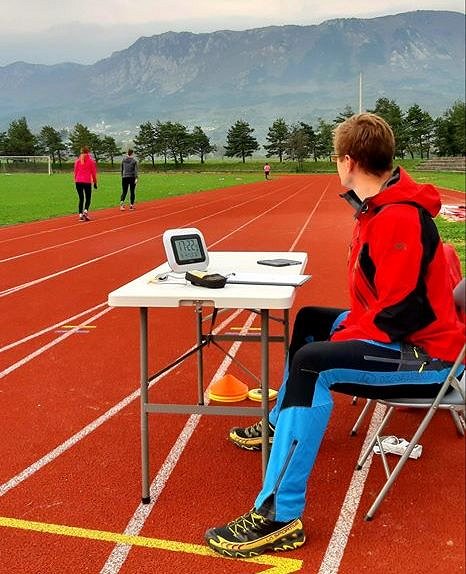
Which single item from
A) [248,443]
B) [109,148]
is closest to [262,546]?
[248,443]

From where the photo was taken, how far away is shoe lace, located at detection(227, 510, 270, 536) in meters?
2.71

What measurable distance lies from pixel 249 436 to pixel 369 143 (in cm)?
170

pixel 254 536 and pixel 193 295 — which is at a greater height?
pixel 193 295

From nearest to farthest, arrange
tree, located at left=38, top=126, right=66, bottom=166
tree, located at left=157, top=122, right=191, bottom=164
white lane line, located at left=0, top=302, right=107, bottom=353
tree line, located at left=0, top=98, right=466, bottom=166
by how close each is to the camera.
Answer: white lane line, located at left=0, top=302, right=107, bottom=353 < tree line, located at left=0, top=98, right=466, bottom=166 < tree, located at left=38, top=126, right=66, bottom=166 < tree, located at left=157, top=122, right=191, bottom=164

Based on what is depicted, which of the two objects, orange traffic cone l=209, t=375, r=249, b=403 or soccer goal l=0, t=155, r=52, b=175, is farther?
soccer goal l=0, t=155, r=52, b=175

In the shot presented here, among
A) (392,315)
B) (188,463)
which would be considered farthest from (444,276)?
(188,463)

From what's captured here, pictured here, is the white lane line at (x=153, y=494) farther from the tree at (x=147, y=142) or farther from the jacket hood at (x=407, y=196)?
the tree at (x=147, y=142)

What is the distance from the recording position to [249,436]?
3.67 m

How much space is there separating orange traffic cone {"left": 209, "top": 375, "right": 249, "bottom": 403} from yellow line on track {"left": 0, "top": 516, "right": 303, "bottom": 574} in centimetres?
158

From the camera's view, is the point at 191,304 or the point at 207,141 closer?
the point at 191,304

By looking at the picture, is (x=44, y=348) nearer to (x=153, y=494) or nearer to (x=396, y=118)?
(x=153, y=494)

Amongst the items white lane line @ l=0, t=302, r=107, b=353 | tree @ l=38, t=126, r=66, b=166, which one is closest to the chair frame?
white lane line @ l=0, t=302, r=107, b=353

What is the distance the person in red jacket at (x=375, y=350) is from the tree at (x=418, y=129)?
103m

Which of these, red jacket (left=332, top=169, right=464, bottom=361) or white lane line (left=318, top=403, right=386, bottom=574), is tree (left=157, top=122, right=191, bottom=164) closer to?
white lane line (left=318, top=403, right=386, bottom=574)
